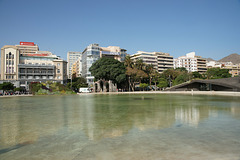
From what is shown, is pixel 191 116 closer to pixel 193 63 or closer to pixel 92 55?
pixel 92 55

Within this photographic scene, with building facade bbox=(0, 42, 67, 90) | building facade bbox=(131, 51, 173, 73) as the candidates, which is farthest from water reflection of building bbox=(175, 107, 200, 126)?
building facade bbox=(131, 51, 173, 73)

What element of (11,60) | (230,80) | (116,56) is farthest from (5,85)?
(230,80)

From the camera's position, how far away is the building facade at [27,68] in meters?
89.0

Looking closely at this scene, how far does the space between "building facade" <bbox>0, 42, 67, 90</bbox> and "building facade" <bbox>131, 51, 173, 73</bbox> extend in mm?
60107

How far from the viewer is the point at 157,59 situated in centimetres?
13950

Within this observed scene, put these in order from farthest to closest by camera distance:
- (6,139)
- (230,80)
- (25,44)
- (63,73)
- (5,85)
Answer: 1. (25,44)
2. (63,73)
3. (5,85)
4. (230,80)
5. (6,139)

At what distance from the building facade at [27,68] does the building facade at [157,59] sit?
197 feet

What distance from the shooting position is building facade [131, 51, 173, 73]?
443ft

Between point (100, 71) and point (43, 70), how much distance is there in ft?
125

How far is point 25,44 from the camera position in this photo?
15738 centimetres

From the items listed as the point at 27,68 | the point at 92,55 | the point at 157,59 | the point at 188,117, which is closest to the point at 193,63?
the point at 157,59

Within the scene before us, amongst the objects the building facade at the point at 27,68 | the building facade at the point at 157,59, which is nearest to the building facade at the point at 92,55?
the building facade at the point at 27,68

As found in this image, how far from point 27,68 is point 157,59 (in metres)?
90.6

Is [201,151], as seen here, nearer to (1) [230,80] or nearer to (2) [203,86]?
(1) [230,80]
